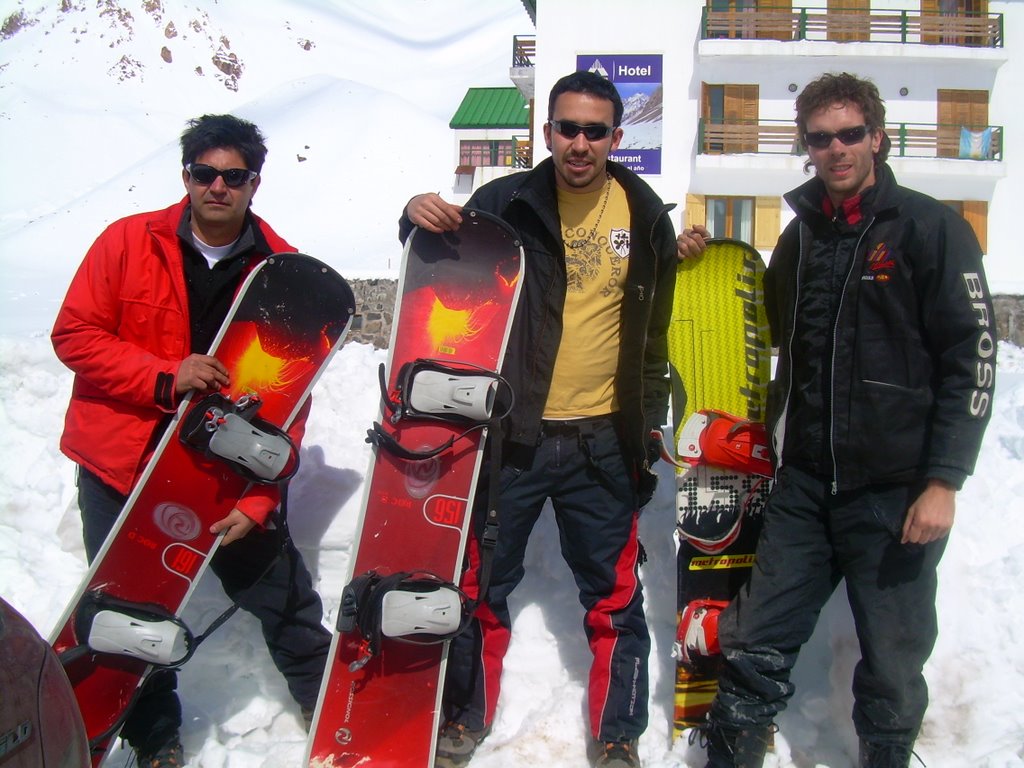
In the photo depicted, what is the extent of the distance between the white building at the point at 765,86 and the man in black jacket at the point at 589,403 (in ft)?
45.0

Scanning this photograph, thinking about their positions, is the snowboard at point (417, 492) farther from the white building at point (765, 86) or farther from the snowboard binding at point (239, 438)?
the white building at point (765, 86)

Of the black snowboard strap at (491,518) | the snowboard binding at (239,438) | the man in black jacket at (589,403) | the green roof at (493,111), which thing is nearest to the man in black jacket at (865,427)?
the man in black jacket at (589,403)

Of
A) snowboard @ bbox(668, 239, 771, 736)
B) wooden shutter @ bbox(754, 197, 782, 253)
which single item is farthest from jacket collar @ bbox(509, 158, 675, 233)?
wooden shutter @ bbox(754, 197, 782, 253)

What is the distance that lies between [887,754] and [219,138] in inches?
102

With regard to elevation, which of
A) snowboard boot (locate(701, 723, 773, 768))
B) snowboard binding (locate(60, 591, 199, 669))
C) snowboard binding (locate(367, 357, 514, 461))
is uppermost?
snowboard binding (locate(367, 357, 514, 461))

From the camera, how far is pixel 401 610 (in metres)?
2.22

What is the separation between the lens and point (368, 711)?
2.34 meters

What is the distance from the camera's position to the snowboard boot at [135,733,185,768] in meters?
2.37

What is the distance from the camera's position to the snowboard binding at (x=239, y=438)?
88.0 inches

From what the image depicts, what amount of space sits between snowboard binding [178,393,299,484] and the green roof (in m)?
23.2

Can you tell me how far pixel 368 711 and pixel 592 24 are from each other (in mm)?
15512

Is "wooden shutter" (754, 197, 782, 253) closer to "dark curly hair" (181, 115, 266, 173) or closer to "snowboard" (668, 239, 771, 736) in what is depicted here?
"snowboard" (668, 239, 771, 736)

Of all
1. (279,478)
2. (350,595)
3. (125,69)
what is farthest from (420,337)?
(125,69)

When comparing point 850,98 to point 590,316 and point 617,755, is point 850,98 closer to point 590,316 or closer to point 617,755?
point 590,316
